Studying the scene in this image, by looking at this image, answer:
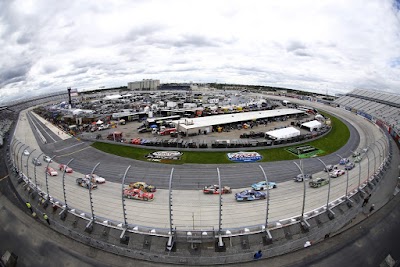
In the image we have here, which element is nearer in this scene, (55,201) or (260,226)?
(260,226)

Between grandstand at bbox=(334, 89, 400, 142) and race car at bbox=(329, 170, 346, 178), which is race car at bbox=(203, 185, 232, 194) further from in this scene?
grandstand at bbox=(334, 89, 400, 142)

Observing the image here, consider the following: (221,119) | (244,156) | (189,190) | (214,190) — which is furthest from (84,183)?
(221,119)

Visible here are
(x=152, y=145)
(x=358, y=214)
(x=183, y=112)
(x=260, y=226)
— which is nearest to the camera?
(x=260, y=226)

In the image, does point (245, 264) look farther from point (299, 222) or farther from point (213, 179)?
point (213, 179)

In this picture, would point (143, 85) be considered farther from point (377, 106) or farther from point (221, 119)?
point (377, 106)

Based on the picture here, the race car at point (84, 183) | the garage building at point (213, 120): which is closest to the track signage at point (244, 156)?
the garage building at point (213, 120)

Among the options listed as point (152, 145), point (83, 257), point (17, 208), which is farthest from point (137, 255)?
point (152, 145)

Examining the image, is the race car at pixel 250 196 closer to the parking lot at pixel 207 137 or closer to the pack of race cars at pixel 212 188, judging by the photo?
the pack of race cars at pixel 212 188
